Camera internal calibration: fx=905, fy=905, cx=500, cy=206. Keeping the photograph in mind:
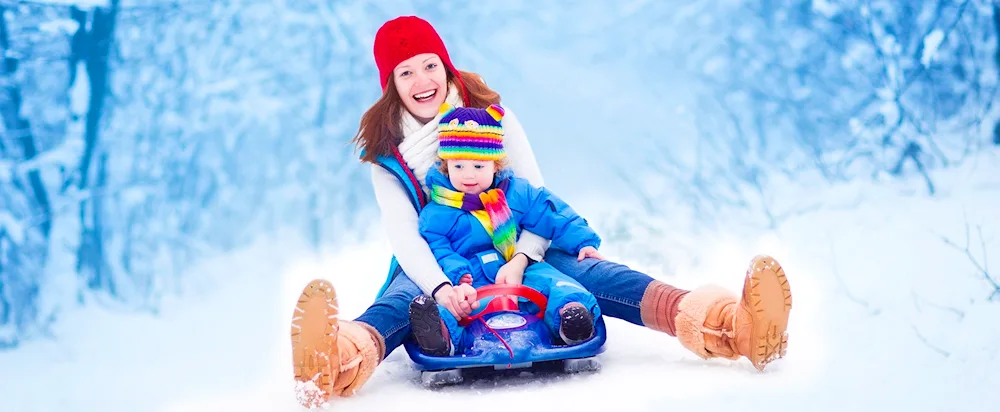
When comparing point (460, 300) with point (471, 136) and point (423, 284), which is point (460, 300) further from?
point (471, 136)

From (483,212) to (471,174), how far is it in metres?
0.10

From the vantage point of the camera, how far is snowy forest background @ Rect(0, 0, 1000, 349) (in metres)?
3.54

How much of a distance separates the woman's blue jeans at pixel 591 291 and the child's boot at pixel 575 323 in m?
0.18

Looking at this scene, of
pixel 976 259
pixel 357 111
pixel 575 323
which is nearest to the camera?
pixel 575 323

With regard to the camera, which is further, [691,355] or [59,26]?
[59,26]

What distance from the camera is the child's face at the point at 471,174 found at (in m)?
2.12

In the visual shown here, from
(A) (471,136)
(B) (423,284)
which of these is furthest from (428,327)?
(A) (471,136)

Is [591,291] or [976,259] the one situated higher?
[976,259]

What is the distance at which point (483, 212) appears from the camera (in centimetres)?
214

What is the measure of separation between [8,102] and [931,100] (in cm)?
377

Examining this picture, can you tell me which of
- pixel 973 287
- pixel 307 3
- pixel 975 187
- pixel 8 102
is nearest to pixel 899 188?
pixel 975 187

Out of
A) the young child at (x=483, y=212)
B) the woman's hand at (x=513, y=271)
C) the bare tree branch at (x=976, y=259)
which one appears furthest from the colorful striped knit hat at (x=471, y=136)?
the bare tree branch at (x=976, y=259)

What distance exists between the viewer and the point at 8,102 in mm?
3479

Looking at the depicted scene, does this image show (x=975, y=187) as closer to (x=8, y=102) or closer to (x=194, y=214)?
(x=194, y=214)
